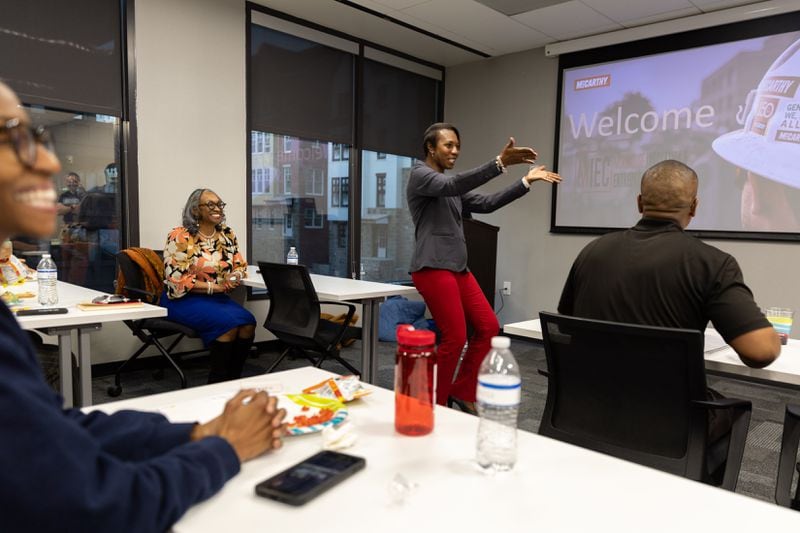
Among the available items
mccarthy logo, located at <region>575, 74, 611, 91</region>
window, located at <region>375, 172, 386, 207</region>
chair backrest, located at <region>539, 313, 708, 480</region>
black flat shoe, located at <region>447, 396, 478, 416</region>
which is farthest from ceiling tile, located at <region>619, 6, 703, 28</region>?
chair backrest, located at <region>539, 313, 708, 480</region>

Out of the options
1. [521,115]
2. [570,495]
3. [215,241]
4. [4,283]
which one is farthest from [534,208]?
[570,495]

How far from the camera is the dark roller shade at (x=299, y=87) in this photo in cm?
456

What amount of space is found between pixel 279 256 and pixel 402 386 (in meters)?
3.90

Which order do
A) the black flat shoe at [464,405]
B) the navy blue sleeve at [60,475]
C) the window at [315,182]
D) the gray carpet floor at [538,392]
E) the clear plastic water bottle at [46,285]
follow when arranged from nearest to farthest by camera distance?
the navy blue sleeve at [60,475] → the clear plastic water bottle at [46,285] → the gray carpet floor at [538,392] → the black flat shoe at [464,405] → the window at [315,182]

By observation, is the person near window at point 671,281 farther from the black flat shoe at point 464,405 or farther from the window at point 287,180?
the window at point 287,180

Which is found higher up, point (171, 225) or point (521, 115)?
point (521, 115)

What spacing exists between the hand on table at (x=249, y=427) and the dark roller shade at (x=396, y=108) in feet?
15.4

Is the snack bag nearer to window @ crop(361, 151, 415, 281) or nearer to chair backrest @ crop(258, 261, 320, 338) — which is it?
chair backrest @ crop(258, 261, 320, 338)

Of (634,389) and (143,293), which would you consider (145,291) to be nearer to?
(143,293)

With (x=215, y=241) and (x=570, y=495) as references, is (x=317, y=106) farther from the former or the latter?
(x=570, y=495)

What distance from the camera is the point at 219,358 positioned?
3.29 m

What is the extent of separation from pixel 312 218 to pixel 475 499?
445 cm

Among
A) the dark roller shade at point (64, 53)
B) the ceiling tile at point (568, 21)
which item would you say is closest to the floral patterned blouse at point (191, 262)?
the dark roller shade at point (64, 53)

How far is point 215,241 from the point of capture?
3480 millimetres
